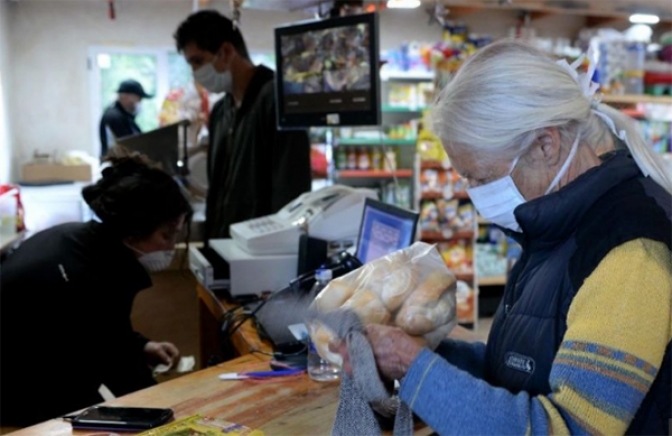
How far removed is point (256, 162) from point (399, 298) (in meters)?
1.77

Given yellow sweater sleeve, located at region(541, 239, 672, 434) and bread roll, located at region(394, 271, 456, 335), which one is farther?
bread roll, located at region(394, 271, 456, 335)

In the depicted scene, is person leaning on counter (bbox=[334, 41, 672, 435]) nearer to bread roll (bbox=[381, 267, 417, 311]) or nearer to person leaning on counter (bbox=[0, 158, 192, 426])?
bread roll (bbox=[381, 267, 417, 311])

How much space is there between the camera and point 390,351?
1.10 metres

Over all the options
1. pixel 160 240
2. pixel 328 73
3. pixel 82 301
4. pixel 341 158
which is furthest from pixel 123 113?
pixel 82 301

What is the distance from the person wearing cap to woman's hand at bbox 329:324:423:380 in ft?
15.5

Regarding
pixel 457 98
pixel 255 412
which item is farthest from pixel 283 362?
pixel 457 98

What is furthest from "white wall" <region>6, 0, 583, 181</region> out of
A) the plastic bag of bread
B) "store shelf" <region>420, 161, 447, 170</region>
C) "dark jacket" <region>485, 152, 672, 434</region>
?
"dark jacket" <region>485, 152, 672, 434</region>

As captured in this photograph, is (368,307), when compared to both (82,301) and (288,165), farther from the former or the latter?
(288,165)

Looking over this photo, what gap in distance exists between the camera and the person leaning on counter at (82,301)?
6.62 ft

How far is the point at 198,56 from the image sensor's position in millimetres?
3074

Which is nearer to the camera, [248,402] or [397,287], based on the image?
[397,287]

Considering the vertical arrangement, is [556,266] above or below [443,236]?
above

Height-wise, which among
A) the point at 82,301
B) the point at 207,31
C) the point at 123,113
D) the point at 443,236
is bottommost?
the point at 443,236

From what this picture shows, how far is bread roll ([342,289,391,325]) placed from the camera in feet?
4.08
